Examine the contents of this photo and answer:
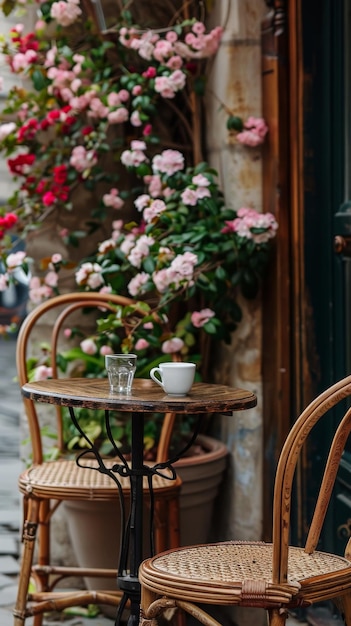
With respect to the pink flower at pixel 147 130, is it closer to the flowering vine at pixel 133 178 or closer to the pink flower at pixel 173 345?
the flowering vine at pixel 133 178

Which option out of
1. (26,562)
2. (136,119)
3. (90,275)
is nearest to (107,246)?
(90,275)

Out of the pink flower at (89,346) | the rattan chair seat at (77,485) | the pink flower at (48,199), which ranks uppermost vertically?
the pink flower at (48,199)

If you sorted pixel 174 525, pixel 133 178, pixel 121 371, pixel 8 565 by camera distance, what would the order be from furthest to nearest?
pixel 133 178 < pixel 8 565 < pixel 174 525 < pixel 121 371

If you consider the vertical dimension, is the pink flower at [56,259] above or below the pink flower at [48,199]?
below

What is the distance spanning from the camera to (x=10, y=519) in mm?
4719

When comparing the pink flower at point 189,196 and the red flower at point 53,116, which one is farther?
the red flower at point 53,116

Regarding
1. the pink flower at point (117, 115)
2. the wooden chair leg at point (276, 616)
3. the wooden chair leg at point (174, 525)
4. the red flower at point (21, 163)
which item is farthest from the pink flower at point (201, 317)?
the wooden chair leg at point (276, 616)

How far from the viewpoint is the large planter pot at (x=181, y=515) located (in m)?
3.47

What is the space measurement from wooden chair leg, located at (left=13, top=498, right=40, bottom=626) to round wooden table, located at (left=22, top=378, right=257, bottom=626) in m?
0.40

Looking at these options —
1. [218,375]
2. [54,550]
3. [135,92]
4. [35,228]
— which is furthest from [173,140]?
[54,550]

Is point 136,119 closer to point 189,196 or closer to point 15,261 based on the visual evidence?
point 189,196

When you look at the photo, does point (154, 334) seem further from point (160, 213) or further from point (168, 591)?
point (168, 591)

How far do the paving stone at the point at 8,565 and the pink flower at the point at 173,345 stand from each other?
1064 millimetres

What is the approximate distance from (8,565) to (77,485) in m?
1.20
